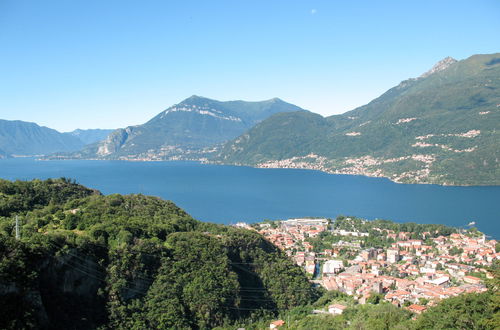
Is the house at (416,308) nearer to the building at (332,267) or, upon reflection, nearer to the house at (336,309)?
the house at (336,309)

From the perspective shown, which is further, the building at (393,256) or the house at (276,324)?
the building at (393,256)

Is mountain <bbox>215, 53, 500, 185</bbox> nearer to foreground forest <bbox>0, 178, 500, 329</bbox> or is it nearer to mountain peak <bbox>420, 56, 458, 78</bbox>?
mountain peak <bbox>420, 56, 458, 78</bbox>

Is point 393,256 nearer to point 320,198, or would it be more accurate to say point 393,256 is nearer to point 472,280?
point 472,280

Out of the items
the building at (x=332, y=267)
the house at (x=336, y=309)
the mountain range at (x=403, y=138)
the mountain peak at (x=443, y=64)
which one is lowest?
the building at (x=332, y=267)

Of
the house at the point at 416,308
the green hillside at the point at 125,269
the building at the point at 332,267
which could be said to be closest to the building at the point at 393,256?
the building at the point at 332,267

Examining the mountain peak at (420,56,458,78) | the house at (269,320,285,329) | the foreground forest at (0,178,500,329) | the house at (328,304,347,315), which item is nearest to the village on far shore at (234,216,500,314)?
the house at (328,304,347,315)
